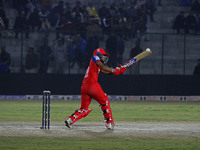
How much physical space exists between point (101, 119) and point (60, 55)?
33.6 ft

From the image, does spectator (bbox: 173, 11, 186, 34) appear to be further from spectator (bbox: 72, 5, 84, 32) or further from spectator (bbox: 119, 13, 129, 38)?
spectator (bbox: 72, 5, 84, 32)

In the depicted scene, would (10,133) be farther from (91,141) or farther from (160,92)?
(160,92)

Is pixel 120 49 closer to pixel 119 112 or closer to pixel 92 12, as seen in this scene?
pixel 92 12

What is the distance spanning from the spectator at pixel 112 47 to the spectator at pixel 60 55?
7.69ft

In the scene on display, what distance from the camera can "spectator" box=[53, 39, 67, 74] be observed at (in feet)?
93.7

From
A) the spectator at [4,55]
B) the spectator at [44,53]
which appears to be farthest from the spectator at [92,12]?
the spectator at [4,55]

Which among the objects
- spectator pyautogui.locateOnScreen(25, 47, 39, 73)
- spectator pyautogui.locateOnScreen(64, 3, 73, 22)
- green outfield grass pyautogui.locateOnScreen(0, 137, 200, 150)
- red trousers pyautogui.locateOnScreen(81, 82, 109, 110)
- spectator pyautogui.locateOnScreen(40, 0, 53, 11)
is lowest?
spectator pyautogui.locateOnScreen(25, 47, 39, 73)

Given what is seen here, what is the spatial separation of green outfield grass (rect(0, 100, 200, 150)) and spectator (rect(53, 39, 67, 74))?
2.45m

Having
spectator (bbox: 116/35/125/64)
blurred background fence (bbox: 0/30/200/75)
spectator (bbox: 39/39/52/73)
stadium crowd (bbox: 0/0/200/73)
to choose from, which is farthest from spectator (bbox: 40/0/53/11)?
spectator (bbox: 116/35/125/64)

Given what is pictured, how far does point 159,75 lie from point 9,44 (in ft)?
27.1

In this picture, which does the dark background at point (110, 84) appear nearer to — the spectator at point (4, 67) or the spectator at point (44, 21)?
the spectator at point (4, 67)

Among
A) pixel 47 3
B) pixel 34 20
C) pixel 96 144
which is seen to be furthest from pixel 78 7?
pixel 96 144

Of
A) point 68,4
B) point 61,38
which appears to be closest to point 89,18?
point 68,4

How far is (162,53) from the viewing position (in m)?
29.8
